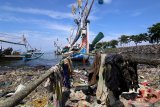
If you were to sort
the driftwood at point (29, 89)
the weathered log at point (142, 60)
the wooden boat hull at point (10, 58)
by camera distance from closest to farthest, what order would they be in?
the driftwood at point (29, 89) < the weathered log at point (142, 60) < the wooden boat hull at point (10, 58)

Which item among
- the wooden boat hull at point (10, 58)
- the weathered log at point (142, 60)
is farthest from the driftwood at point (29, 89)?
the wooden boat hull at point (10, 58)

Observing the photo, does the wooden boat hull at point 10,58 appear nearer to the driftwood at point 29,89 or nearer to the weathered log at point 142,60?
the driftwood at point 29,89

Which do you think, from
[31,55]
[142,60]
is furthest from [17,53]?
[142,60]

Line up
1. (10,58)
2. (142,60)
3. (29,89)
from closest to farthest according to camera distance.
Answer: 1. (29,89)
2. (142,60)
3. (10,58)

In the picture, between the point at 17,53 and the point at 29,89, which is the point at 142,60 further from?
the point at 17,53

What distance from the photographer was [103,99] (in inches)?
241

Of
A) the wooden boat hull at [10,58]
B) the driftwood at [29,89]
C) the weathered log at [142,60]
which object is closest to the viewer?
the driftwood at [29,89]

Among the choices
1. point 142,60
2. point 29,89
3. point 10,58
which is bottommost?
point 10,58

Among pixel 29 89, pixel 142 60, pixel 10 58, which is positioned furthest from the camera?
pixel 10 58

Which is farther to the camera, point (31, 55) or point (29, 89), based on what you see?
point (31, 55)

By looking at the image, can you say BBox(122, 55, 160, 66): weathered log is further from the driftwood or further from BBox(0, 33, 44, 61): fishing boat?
BBox(0, 33, 44, 61): fishing boat

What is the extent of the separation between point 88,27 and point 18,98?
3507cm

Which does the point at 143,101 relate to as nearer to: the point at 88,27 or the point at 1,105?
the point at 1,105

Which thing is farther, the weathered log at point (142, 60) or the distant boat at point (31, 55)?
the distant boat at point (31, 55)
